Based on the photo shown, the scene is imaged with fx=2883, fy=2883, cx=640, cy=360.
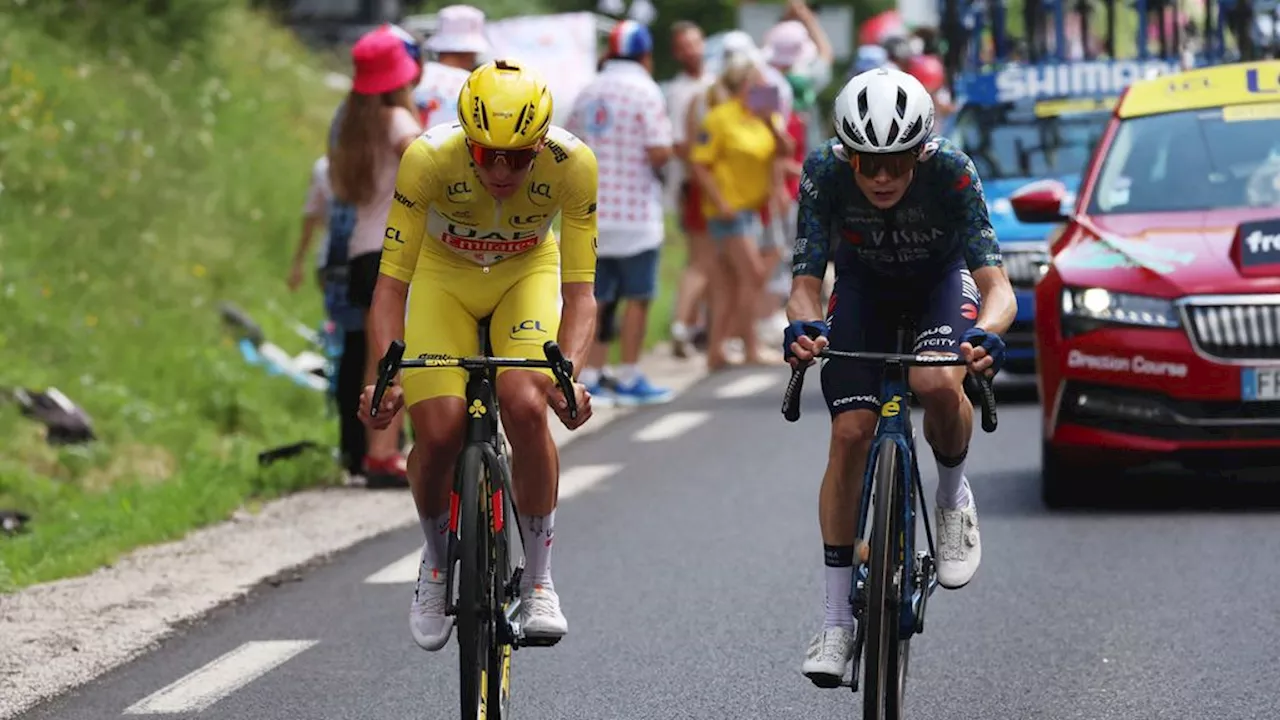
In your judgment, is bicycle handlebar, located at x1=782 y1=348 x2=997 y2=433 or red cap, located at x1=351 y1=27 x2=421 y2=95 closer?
bicycle handlebar, located at x1=782 y1=348 x2=997 y2=433

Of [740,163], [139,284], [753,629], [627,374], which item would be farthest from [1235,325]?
[139,284]

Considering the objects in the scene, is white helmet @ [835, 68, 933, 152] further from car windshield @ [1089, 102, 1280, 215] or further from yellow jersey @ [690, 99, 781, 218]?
yellow jersey @ [690, 99, 781, 218]

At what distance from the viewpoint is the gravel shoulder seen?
866 cm

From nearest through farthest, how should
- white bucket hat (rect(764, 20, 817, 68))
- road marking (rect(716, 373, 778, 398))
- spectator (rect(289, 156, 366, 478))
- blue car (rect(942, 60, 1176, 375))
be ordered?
spectator (rect(289, 156, 366, 478)) → blue car (rect(942, 60, 1176, 375)) → road marking (rect(716, 373, 778, 398)) → white bucket hat (rect(764, 20, 817, 68))

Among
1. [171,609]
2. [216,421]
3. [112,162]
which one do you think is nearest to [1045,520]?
[171,609]

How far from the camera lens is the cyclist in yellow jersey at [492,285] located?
7121 millimetres

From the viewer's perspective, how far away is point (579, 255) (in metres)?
7.54

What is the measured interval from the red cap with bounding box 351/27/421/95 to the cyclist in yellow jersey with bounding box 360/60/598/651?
4.11m

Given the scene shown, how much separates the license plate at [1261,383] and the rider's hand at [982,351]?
4360 mm

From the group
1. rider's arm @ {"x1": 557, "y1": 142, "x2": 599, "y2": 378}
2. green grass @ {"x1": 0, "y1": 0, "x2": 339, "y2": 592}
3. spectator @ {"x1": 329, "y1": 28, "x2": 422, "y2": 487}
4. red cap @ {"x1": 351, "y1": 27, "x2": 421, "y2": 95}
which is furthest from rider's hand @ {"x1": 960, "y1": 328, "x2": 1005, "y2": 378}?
red cap @ {"x1": 351, "y1": 27, "x2": 421, "y2": 95}

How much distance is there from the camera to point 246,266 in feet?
63.4

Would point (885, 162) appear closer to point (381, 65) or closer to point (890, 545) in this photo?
point (890, 545)

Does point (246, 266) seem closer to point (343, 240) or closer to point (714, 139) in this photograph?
point (714, 139)

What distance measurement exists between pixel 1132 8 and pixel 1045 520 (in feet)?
31.5
